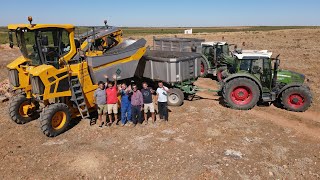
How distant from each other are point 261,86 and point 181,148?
4310 millimetres

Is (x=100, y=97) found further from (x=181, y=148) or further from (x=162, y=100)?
(x=181, y=148)

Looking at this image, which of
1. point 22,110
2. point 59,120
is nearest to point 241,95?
point 59,120

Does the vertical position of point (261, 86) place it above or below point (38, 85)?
below

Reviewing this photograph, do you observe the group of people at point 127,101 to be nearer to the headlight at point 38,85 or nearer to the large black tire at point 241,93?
the headlight at point 38,85

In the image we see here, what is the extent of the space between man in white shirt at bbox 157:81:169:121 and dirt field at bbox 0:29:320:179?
1.11 ft

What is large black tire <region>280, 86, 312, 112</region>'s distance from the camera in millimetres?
9506

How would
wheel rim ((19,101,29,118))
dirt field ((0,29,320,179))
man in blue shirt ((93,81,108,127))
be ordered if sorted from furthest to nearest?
wheel rim ((19,101,29,118)) → man in blue shirt ((93,81,108,127)) → dirt field ((0,29,320,179))

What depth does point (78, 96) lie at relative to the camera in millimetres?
8734

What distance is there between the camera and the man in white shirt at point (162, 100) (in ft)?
29.1

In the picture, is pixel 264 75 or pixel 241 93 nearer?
pixel 264 75

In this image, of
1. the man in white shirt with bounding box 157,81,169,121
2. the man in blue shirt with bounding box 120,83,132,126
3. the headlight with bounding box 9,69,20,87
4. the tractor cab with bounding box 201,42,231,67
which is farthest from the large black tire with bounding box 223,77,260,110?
the headlight with bounding box 9,69,20,87

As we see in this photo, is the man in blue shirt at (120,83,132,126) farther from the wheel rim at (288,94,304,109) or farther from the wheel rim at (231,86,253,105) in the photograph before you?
the wheel rim at (288,94,304,109)

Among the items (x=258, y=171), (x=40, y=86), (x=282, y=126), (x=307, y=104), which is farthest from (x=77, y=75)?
(x=307, y=104)

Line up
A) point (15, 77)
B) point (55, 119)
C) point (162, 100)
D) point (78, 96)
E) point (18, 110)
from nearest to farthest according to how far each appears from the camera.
Result: point (55, 119) < point (78, 96) < point (162, 100) < point (15, 77) < point (18, 110)
